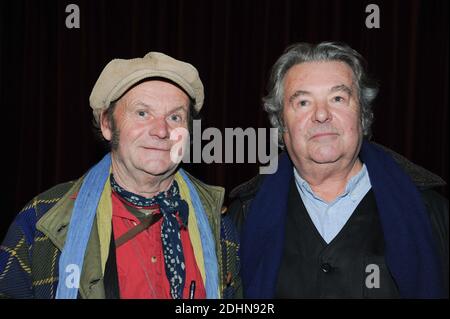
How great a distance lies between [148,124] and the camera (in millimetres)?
1510

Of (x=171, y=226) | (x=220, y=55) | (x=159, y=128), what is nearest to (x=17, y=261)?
(x=171, y=226)

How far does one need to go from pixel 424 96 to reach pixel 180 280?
2.01 metres

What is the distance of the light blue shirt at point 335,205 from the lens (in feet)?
5.30

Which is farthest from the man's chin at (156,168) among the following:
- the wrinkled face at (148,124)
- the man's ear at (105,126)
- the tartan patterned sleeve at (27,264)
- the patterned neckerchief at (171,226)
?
the tartan patterned sleeve at (27,264)

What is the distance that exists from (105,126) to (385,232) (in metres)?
1.03

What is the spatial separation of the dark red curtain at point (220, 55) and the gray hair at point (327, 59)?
1.02m

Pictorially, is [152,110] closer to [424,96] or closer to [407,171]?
[407,171]

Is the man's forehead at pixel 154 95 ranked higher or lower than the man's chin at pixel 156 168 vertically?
higher

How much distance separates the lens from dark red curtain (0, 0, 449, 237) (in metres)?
2.74

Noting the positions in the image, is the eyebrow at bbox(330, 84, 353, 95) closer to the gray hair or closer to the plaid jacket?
the gray hair

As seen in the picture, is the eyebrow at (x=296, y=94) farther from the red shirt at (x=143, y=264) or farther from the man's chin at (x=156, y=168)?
the red shirt at (x=143, y=264)

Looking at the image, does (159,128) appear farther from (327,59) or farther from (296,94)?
(327,59)

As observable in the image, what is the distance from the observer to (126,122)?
1.53m

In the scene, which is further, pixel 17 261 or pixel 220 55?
pixel 220 55
